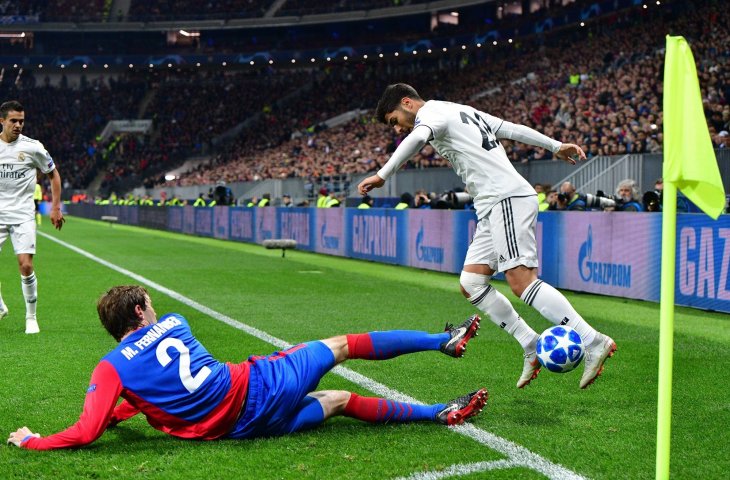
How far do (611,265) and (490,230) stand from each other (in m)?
7.26

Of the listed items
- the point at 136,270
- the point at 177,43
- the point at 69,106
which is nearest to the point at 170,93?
the point at 177,43

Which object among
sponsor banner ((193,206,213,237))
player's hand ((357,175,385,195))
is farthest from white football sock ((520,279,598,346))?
sponsor banner ((193,206,213,237))

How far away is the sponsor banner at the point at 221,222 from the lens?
31.4 meters

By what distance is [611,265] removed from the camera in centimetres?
1262

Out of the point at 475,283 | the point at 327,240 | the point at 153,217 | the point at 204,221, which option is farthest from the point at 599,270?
the point at 153,217

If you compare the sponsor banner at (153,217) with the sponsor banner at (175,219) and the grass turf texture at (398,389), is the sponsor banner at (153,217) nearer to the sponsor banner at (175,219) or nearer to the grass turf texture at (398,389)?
the sponsor banner at (175,219)

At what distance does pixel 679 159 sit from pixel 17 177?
7443 millimetres

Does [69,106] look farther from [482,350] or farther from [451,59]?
[482,350]

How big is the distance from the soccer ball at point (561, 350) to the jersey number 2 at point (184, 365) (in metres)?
2.08

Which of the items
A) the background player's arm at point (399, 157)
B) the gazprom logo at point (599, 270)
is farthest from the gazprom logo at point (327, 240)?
the background player's arm at point (399, 157)

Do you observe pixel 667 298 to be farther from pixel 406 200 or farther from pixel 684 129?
pixel 406 200

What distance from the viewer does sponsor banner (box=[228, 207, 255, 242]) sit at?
2881 cm

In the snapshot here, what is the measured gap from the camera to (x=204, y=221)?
3416cm

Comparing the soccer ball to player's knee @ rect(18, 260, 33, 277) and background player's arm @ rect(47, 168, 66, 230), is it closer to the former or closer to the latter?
background player's arm @ rect(47, 168, 66, 230)
